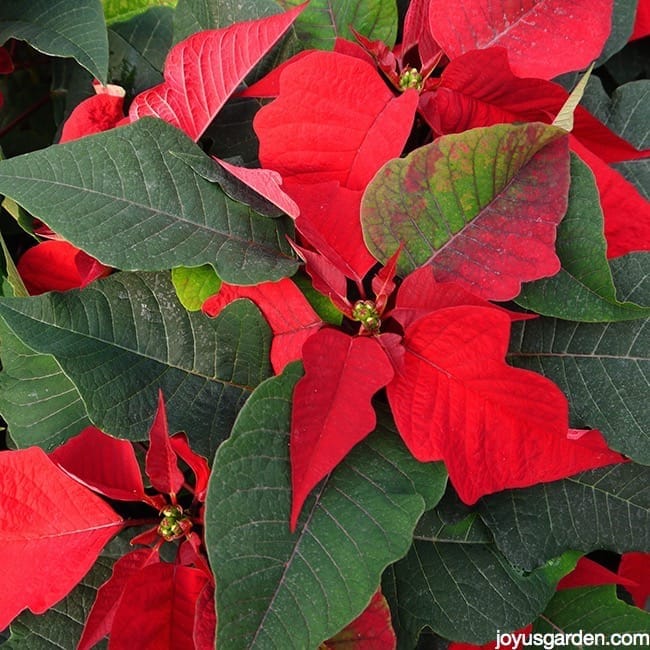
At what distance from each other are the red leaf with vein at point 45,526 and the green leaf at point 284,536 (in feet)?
0.48

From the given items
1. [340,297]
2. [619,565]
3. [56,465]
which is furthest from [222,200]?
[619,565]

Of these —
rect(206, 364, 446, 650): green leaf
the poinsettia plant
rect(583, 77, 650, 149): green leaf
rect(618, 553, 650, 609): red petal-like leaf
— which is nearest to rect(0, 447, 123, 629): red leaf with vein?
the poinsettia plant

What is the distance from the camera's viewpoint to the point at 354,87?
563mm

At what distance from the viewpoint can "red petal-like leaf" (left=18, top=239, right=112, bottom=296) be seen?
26.0 inches

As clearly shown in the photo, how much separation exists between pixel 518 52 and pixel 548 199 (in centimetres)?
16

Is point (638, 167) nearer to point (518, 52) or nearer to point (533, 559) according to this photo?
point (518, 52)

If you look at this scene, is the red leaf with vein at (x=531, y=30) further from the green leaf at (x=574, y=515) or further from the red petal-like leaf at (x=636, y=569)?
the red petal-like leaf at (x=636, y=569)

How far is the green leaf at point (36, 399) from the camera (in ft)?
2.06

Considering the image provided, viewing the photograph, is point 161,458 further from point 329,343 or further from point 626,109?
point 626,109

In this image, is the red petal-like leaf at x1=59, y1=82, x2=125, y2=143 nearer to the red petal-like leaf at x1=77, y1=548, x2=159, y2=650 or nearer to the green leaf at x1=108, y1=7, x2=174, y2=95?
the green leaf at x1=108, y1=7, x2=174, y2=95

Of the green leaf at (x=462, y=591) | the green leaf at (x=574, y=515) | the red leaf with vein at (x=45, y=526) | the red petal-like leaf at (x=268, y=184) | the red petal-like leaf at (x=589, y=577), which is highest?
the red petal-like leaf at (x=268, y=184)

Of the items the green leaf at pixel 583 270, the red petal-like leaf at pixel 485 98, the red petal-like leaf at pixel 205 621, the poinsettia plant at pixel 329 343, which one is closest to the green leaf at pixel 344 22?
the poinsettia plant at pixel 329 343

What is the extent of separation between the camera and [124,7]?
758 millimetres

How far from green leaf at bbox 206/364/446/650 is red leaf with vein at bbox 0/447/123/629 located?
147 millimetres
